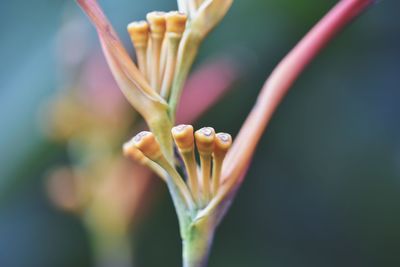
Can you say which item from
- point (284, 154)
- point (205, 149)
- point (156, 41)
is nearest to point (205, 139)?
point (205, 149)

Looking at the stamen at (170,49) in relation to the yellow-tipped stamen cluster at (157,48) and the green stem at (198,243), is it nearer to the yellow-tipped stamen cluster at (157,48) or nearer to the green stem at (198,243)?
the yellow-tipped stamen cluster at (157,48)

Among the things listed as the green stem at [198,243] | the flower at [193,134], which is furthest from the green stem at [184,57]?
the green stem at [198,243]

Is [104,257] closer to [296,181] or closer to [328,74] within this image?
[296,181]

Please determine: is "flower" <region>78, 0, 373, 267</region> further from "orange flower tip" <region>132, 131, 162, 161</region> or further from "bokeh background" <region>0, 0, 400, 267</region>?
"bokeh background" <region>0, 0, 400, 267</region>

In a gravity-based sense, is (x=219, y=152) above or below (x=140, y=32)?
below

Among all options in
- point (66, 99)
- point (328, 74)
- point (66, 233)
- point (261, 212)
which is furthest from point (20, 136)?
point (328, 74)

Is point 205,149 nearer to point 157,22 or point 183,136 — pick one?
point 183,136

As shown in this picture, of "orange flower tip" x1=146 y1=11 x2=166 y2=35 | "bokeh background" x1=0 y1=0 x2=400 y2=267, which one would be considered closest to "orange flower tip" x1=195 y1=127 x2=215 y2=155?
"orange flower tip" x1=146 y1=11 x2=166 y2=35
